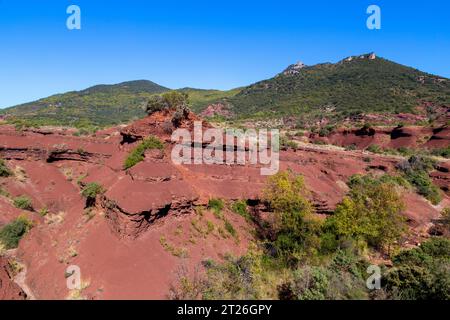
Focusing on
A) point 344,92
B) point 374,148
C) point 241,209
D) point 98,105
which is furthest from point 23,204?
point 98,105

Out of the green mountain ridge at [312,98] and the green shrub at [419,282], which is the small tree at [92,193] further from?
the green mountain ridge at [312,98]

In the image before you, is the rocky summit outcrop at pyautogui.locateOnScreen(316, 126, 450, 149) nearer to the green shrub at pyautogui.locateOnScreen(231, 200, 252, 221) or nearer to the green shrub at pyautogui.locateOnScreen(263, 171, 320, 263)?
the green shrub at pyautogui.locateOnScreen(231, 200, 252, 221)

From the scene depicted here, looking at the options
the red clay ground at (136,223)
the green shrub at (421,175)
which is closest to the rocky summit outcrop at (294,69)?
the green shrub at (421,175)

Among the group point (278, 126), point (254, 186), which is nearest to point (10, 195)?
point (254, 186)

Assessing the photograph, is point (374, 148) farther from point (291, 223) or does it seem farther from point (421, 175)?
point (291, 223)

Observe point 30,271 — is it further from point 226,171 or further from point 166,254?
point 226,171

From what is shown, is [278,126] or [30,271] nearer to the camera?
[30,271]
